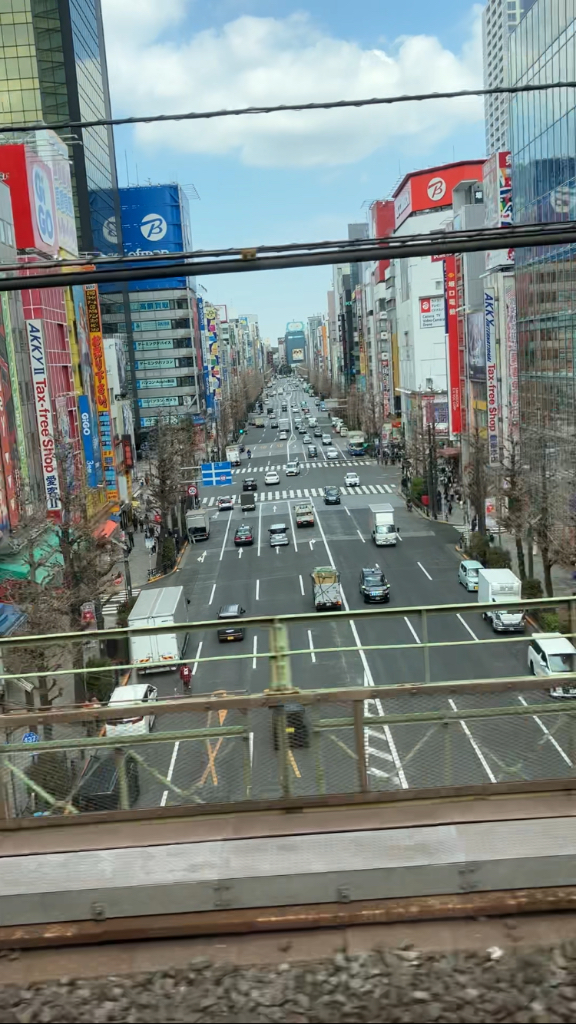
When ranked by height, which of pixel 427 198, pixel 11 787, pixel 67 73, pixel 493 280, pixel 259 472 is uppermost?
pixel 67 73

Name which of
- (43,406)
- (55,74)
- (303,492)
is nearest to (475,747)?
(43,406)

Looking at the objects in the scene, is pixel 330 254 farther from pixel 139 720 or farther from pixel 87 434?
pixel 87 434

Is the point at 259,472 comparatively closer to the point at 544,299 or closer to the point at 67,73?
the point at 67,73

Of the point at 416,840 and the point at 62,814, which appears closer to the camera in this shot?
the point at 416,840

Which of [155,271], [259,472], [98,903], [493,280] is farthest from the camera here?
[259,472]

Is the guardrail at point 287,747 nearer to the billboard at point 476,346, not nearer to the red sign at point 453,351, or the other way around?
the billboard at point 476,346

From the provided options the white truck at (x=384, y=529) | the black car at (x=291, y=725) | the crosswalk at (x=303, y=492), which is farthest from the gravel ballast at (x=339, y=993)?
the crosswalk at (x=303, y=492)

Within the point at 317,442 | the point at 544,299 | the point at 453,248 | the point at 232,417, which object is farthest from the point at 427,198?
the point at 453,248
